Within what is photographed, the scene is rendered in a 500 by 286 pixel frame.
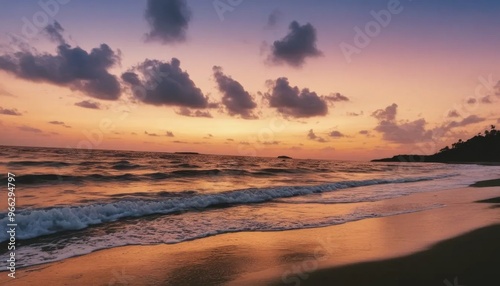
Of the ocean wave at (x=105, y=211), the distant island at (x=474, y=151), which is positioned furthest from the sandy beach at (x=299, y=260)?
the distant island at (x=474, y=151)

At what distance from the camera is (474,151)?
465 ft

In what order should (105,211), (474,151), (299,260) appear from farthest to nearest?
(474,151), (105,211), (299,260)

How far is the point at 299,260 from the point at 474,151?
161567mm

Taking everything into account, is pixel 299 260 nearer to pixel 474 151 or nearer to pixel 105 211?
pixel 105 211

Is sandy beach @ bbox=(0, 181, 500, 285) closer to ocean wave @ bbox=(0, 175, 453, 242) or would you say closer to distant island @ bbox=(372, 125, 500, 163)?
ocean wave @ bbox=(0, 175, 453, 242)

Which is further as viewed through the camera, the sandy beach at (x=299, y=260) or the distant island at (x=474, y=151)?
the distant island at (x=474, y=151)

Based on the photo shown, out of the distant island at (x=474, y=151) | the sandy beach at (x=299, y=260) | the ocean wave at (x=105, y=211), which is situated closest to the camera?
the sandy beach at (x=299, y=260)

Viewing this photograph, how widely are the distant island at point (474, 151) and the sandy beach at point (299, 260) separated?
140 metres

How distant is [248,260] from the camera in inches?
309

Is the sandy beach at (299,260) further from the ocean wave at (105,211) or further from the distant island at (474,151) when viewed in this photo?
the distant island at (474,151)

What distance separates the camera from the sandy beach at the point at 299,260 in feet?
21.3

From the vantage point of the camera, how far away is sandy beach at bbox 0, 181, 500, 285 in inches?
256

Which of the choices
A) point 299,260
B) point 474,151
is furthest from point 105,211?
point 474,151

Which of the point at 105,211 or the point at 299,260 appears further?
the point at 105,211
